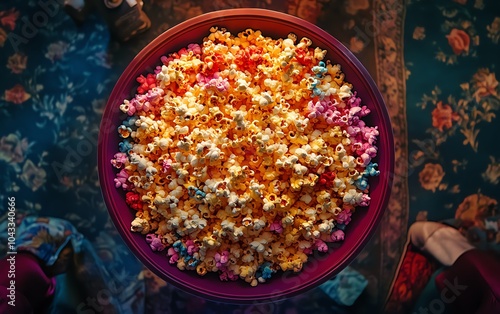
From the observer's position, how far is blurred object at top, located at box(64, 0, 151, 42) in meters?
1.89

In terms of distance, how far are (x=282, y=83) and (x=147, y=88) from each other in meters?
0.44

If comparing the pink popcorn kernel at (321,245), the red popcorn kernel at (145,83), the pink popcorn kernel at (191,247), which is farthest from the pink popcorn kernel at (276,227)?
the red popcorn kernel at (145,83)

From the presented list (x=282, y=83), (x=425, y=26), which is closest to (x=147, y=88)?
(x=282, y=83)

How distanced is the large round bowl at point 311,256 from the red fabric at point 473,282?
42 centimetres

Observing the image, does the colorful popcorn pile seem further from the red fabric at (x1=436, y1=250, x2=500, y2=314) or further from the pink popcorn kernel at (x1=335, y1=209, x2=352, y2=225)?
the red fabric at (x1=436, y1=250, x2=500, y2=314)

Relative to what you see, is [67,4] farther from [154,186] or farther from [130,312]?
[130,312]

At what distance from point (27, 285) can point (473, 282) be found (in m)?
1.53

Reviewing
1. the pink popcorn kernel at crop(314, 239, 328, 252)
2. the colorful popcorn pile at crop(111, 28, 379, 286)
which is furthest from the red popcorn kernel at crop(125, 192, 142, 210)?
the pink popcorn kernel at crop(314, 239, 328, 252)

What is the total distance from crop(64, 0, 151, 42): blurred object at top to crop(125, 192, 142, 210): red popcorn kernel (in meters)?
0.63

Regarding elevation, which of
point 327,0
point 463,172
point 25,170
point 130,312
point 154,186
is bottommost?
point 130,312

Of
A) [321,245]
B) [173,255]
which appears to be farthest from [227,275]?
[321,245]

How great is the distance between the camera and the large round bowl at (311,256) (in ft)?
5.47

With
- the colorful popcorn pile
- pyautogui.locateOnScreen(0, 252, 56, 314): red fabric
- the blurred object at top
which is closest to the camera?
the colorful popcorn pile

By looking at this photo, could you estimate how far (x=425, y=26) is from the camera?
1979 millimetres
